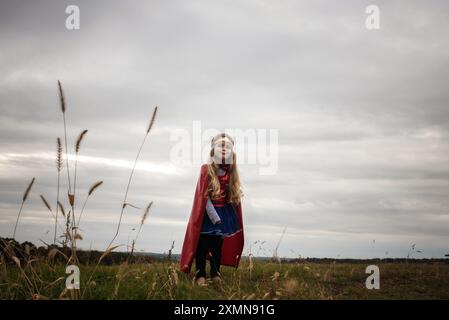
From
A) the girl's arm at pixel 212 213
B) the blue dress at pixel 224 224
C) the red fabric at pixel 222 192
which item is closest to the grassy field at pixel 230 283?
the blue dress at pixel 224 224

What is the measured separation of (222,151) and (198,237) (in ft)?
5.04

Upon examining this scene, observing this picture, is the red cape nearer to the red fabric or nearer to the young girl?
the young girl

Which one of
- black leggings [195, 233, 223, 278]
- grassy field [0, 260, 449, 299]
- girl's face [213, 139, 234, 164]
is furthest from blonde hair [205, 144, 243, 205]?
grassy field [0, 260, 449, 299]

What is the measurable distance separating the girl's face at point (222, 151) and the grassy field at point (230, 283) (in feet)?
6.22

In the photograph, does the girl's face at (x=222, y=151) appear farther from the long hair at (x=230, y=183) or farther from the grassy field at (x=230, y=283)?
the grassy field at (x=230, y=283)

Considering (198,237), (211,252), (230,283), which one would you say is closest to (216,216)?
(198,237)

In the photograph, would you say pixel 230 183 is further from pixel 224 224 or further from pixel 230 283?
pixel 230 283

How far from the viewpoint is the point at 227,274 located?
743cm

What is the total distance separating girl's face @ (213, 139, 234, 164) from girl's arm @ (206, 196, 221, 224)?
708 millimetres

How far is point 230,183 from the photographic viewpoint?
723 cm

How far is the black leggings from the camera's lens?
6887mm

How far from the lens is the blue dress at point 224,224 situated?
277 inches
